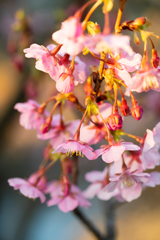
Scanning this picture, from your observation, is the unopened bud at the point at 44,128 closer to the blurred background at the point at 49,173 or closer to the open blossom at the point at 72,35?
the open blossom at the point at 72,35

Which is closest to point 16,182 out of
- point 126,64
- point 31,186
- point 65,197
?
point 31,186

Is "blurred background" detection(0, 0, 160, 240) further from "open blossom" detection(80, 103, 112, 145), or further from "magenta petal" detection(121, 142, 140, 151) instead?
"magenta petal" detection(121, 142, 140, 151)

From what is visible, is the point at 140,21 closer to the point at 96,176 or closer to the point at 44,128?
the point at 44,128

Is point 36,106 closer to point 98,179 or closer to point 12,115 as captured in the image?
point 98,179

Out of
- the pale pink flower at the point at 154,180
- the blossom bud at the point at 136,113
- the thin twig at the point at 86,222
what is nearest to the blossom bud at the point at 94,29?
the blossom bud at the point at 136,113

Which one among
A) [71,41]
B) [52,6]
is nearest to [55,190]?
[71,41]

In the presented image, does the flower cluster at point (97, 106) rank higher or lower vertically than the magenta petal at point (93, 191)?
higher
